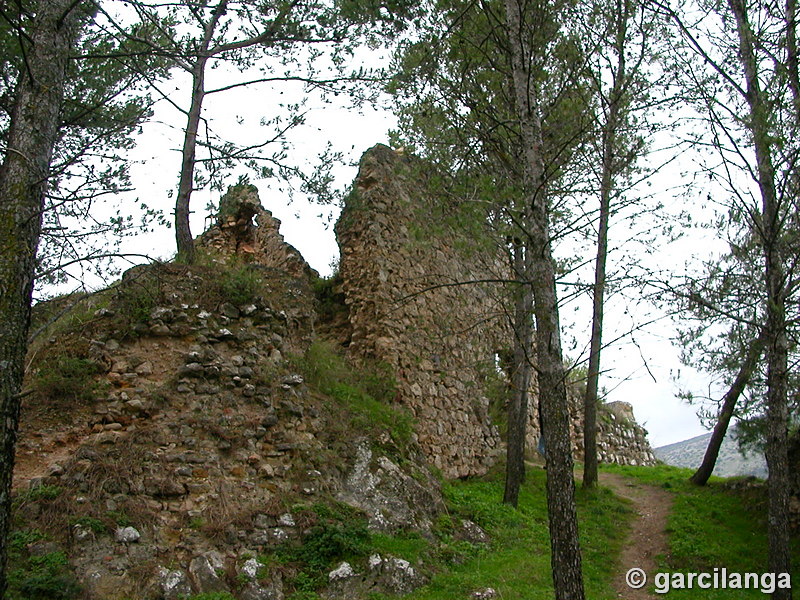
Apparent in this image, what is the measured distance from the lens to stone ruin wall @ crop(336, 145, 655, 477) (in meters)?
11.4

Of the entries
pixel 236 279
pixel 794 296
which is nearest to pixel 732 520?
pixel 794 296

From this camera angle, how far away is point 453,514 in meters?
8.94

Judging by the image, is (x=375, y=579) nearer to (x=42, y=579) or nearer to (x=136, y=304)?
(x=42, y=579)

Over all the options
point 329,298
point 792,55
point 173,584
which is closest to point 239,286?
point 329,298

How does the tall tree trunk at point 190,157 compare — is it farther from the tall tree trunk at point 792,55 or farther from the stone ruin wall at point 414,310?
the tall tree trunk at point 792,55

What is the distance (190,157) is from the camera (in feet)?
34.7

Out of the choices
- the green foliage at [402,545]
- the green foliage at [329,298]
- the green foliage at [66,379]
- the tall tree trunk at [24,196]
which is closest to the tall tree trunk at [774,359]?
the green foliage at [402,545]

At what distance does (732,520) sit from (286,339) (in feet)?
25.8

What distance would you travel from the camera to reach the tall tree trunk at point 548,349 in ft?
17.2

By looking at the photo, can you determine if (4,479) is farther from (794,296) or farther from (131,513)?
(794,296)

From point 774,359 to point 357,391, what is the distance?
5538 mm

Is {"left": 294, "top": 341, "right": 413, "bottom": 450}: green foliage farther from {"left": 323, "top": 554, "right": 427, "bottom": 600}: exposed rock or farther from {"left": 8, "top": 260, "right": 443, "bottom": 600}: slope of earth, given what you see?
{"left": 323, "top": 554, "right": 427, "bottom": 600}: exposed rock

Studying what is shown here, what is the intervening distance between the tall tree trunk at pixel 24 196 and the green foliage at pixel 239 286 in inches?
151

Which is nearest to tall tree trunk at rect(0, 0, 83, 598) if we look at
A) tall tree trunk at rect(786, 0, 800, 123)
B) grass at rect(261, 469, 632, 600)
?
grass at rect(261, 469, 632, 600)
